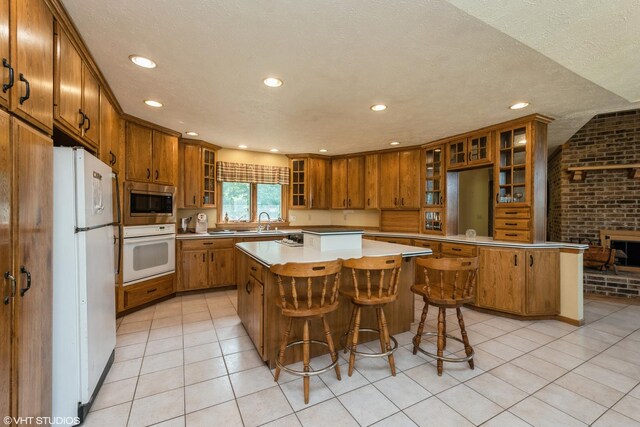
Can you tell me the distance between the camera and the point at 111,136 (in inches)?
113

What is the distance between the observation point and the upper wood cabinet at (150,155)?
11.2ft

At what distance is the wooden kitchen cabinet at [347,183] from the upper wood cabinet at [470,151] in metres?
1.64

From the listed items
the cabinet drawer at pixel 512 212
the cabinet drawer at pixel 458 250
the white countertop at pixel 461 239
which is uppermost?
the cabinet drawer at pixel 512 212

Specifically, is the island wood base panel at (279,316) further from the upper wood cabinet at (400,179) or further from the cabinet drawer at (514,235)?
the upper wood cabinet at (400,179)

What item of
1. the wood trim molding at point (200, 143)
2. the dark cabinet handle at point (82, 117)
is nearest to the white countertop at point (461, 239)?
the wood trim molding at point (200, 143)

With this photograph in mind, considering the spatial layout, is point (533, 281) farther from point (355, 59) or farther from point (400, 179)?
point (355, 59)

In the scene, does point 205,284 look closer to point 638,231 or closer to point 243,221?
point 243,221

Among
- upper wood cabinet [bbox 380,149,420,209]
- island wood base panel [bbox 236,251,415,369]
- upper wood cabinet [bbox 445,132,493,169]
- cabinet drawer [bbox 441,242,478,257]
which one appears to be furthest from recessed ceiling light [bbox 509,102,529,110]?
island wood base panel [bbox 236,251,415,369]

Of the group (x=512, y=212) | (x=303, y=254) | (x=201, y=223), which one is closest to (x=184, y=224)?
(x=201, y=223)

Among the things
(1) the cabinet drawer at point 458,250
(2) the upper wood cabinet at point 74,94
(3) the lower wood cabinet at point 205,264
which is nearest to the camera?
(2) the upper wood cabinet at point 74,94

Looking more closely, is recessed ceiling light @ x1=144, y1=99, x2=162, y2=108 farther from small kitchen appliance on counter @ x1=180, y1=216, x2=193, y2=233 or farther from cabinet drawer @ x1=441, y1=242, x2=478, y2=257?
cabinet drawer @ x1=441, y1=242, x2=478, y2=257

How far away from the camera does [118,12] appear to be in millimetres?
1572

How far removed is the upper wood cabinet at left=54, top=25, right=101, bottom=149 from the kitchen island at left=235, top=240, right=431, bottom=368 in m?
1.54

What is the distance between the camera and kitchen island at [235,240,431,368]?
2.18 metres
